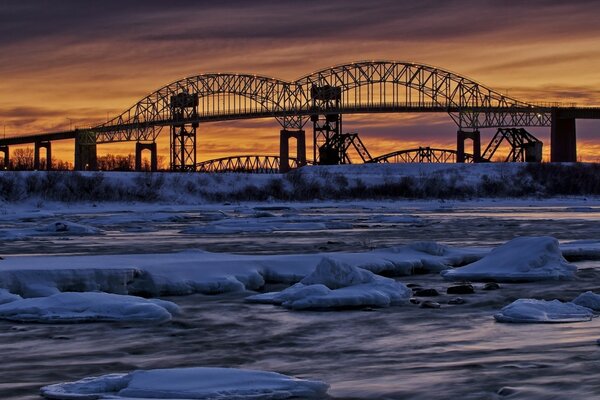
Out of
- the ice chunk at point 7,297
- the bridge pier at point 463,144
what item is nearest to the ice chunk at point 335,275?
the ice chunk at point 7,297

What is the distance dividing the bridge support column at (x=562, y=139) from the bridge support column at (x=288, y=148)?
27866mm

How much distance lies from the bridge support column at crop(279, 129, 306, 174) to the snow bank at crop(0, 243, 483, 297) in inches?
3897

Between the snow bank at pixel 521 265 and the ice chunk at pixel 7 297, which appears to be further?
the snow bank at pixel 521 265

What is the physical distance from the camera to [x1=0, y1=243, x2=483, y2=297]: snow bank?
1591cm

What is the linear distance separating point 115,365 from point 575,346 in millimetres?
4957

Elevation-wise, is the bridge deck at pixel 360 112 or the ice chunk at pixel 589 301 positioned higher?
the bridge deck at pixel 360 112

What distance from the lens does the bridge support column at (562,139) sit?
109m

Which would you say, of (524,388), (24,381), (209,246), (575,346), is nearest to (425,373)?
(524,388)

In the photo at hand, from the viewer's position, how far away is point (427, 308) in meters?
Result: 14.6

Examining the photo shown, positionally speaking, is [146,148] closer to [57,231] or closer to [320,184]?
[320,184]

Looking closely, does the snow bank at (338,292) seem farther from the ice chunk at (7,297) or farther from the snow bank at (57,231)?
the snow bank at (57,231)

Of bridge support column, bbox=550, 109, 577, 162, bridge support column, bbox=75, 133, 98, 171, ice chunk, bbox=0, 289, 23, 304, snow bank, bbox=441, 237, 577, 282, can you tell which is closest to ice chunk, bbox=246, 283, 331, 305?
ice chunk, bbox=0, 289, 23, 304

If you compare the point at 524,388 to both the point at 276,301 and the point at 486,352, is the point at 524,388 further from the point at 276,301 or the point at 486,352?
the point at 276,301

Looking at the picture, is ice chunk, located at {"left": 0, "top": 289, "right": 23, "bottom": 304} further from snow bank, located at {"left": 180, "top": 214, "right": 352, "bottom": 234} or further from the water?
snow bank, located at {"left": 180, "top": 214, "right": 352, "bottom": 234}
